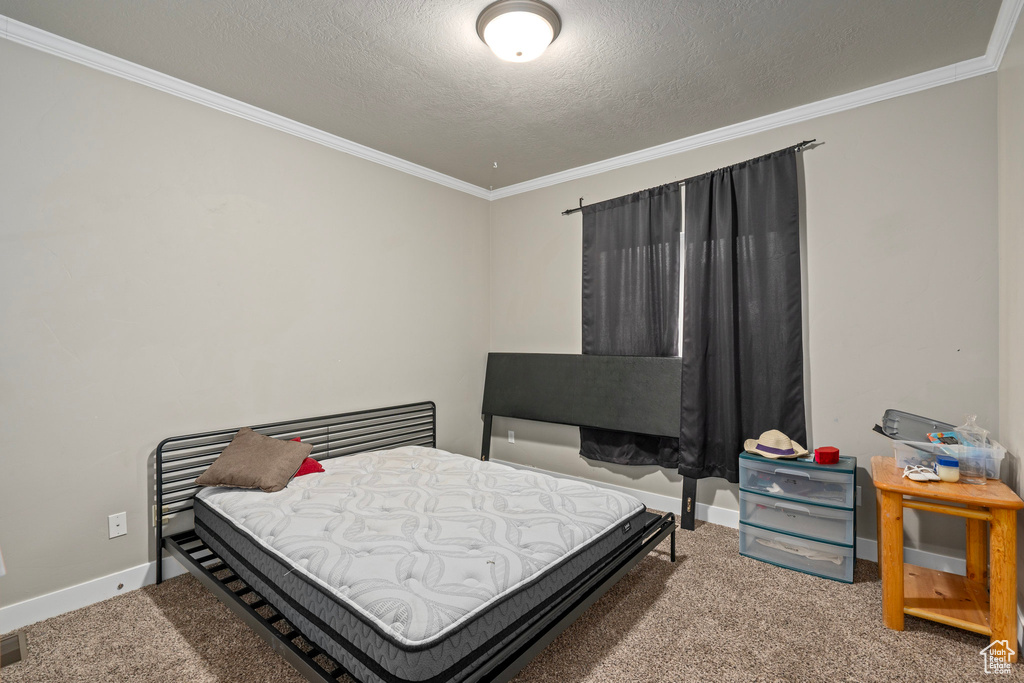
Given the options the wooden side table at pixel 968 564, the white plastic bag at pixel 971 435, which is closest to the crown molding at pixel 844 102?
the white plastic bag at pixel 971 435

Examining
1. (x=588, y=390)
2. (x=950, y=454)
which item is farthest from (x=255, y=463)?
(x=950, y=454)

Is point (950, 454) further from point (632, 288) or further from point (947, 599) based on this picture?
point (632, 288)

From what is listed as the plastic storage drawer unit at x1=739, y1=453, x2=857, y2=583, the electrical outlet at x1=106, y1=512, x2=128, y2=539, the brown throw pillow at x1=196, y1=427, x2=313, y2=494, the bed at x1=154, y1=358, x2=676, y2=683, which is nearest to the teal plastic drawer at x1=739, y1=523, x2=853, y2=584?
the plastic storage drawer unit at x1=739, y1=453, x2=857, y2=583

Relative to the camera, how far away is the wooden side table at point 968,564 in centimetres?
194

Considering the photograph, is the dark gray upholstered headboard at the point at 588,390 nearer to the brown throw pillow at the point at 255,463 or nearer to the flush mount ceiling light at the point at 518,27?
the brown throw pillow at the point at 255,463

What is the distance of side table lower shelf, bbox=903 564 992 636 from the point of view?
206 cm

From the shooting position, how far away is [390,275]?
150 inches

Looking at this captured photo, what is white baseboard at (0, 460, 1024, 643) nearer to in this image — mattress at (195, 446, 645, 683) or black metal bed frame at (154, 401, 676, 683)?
black metal bed frame at (154, 401, 676, 683)

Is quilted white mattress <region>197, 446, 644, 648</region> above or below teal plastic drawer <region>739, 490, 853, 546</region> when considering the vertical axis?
above

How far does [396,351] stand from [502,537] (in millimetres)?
2139

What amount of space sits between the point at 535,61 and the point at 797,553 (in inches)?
115

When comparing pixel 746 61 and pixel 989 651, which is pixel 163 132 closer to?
pixel 746 61

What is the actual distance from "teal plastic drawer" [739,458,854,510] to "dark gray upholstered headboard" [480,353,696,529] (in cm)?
50

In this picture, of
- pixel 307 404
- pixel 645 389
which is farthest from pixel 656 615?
pixel 307 404
